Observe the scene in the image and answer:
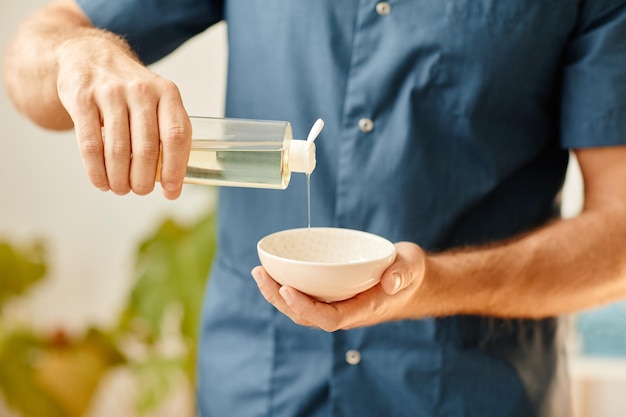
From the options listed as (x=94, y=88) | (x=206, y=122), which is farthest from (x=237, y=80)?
(x=94, y=88)

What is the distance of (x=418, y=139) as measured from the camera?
3.82 ft

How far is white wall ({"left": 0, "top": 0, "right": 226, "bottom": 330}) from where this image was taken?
2.46 m

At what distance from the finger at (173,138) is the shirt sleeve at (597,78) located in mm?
664

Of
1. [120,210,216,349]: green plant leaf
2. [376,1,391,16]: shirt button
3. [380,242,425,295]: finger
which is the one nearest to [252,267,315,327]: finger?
[380,242,425,295]: finger

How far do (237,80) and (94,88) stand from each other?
429mm

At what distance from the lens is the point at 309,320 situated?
853mm

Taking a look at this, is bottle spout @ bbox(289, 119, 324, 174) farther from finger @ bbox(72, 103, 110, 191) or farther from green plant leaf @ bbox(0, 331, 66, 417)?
green plant leaf @ bbox(0, 331, 66, 417)

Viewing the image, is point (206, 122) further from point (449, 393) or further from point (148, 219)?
point (148, 219)

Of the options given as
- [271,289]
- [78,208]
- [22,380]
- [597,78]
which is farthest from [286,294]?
[78,208]

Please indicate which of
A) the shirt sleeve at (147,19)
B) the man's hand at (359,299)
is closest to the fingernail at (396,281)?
the man's hand at (359,299)

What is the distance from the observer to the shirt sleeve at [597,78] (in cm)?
118

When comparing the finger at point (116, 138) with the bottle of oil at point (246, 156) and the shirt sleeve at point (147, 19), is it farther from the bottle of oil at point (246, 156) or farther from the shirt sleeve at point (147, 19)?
the shirt sleeve at point (147, 19)

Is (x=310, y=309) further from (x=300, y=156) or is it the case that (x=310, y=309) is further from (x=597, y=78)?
(x=597, y=78)

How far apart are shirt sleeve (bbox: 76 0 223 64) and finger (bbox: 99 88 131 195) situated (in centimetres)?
46
